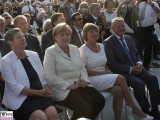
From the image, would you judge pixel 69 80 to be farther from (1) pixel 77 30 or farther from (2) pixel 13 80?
(1) pixel 77 30

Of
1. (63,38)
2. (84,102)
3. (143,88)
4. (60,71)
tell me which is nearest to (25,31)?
(63,38)

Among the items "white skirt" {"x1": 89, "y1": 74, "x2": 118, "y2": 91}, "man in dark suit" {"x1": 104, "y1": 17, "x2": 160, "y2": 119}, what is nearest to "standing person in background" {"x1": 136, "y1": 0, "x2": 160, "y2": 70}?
"man in dark suit" {"x1": 104, "y1": 17, "x2": 160, "y2": 119}

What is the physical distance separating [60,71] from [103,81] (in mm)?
659

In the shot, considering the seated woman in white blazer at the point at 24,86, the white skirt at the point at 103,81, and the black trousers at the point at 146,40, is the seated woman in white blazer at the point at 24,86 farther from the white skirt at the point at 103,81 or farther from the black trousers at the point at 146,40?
the black trousers at the point at 146,40

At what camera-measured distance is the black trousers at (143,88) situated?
4672 millimetres

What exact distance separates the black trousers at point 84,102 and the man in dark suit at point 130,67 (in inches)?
32.7

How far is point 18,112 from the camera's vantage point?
3.69 meters

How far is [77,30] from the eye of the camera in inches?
234

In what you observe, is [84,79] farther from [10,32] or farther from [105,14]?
[105,14]

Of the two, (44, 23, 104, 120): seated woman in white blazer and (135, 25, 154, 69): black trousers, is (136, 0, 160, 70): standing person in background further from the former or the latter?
(44, 23, 104, 120): seated woman in white blazer

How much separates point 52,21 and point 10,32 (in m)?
1.68

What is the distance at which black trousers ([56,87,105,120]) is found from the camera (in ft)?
12.9

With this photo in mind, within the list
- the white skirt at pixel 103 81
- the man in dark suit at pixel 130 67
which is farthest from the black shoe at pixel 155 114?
the white skirt at pixel 103 81

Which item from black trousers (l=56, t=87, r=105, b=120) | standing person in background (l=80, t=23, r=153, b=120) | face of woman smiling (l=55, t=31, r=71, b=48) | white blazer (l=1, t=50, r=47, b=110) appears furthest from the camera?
standing person in background (l=80, t=23, r=153, b=120)
